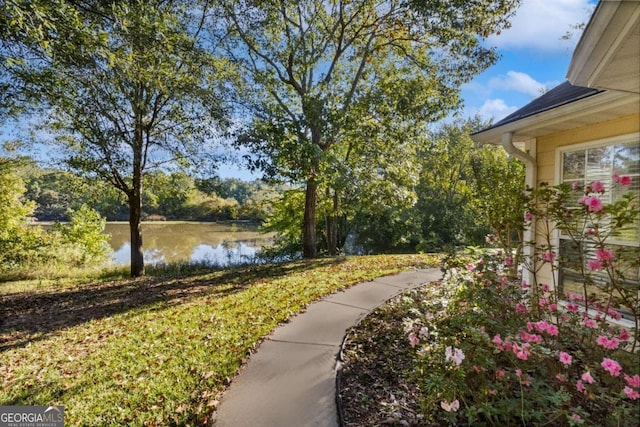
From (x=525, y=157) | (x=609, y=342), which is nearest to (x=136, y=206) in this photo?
(x=525, y=157)

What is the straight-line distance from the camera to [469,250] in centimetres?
362

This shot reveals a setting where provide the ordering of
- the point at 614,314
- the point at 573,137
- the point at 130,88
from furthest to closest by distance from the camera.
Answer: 1. the point at 130,88
2. the point at 573,137
3. the point at 614,314

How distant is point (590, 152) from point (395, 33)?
24.2ft

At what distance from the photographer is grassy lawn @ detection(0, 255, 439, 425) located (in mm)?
2855

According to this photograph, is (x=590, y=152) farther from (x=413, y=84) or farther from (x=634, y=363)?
(x=413, y=84)

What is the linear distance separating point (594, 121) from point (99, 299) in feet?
27.9

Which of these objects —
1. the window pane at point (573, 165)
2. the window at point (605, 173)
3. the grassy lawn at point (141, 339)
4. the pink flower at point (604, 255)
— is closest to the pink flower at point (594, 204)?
the pink flower at point (604, 255)

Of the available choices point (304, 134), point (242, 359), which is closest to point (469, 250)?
point (242, 359)

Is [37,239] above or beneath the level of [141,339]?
above

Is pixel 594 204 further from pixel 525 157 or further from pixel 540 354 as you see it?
pixel 525 157

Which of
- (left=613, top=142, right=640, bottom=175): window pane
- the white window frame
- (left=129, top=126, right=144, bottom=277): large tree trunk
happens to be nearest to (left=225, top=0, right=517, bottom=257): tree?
(left=129, top=126, right=144, bottom=277): large tree trunk

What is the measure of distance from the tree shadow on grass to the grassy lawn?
2 centimetres

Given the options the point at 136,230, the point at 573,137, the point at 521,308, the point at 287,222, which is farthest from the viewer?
the point at 287,222

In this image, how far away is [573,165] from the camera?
3777 millimetres
